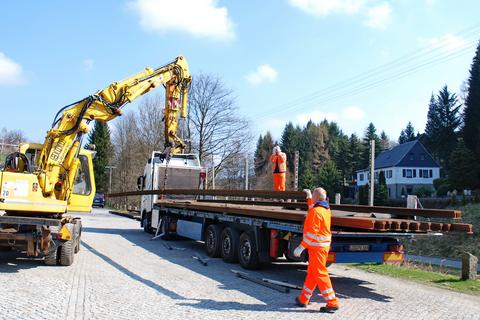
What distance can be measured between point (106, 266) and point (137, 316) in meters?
4.54

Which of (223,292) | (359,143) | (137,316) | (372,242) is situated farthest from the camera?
(359,143)

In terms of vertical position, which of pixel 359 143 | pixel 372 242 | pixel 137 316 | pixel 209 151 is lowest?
pixel 137 316

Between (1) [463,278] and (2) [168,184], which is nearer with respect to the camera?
(1) [463,278]

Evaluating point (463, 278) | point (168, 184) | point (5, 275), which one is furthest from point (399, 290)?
point (168, 184)

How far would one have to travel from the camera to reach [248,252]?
1100 cm

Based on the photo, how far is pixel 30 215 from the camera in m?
10.2

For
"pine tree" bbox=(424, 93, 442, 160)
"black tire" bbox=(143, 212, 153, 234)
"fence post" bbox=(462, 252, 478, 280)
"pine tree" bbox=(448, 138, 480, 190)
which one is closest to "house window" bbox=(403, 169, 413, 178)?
"pine tree" bbox=(424, 93, 442, 160)

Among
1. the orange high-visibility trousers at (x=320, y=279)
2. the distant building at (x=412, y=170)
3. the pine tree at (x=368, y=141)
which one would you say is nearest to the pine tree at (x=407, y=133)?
the pine tree at (x=368, y=141)

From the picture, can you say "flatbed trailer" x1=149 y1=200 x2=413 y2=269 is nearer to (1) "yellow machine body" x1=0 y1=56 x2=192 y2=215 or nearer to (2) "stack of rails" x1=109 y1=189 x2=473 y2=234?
(2) "stack of rails" x1=109 y1=189 x2=473 y2=234

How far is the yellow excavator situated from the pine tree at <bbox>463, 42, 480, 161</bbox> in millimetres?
53200

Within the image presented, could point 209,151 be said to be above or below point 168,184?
above

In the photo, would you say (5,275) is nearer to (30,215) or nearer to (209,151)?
(30,215)

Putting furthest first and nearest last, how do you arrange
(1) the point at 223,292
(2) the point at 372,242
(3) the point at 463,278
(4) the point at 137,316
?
(3) the point at 463,278
(2) the point at 372,242
(1) the point at 223,292
(4) the point at 137,316

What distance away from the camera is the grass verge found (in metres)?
9.78
